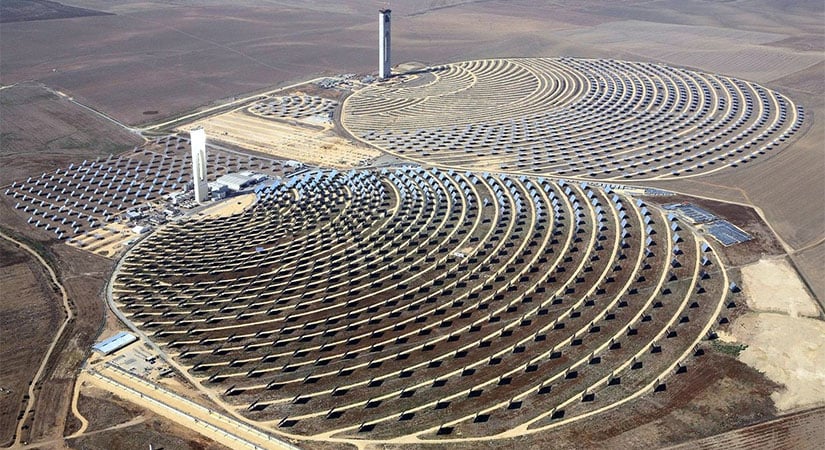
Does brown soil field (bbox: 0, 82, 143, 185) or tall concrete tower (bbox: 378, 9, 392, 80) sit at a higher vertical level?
tall concrete tower (bbox: 378, 9, 392, 80)

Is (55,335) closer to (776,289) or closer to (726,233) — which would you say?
(776,289)

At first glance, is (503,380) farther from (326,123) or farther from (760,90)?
(760,90)

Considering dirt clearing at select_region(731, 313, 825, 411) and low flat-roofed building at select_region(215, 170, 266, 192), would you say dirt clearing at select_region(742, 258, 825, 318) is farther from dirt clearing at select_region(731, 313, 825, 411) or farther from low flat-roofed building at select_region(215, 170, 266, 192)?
low flat-roofed building at select_region(215, 170, 266, 192)

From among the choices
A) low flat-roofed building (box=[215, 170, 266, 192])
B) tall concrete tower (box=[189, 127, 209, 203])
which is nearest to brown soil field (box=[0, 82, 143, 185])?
low flat-roofed building (box=[215, 170, 266, 192])

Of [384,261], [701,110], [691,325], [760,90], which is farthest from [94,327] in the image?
[760,90]

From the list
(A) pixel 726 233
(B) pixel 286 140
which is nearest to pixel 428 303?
(A) pixel 726 233

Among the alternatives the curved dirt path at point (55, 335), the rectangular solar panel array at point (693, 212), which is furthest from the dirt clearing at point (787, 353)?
the curved dirt path at point (55, 335)
